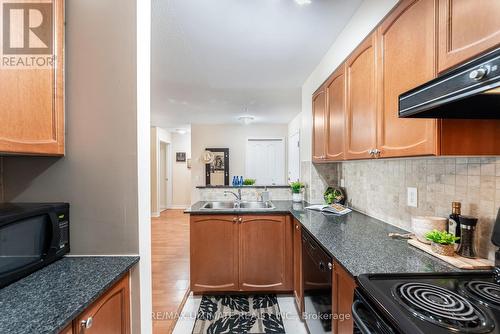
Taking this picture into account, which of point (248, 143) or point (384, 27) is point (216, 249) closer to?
point (384, 27)

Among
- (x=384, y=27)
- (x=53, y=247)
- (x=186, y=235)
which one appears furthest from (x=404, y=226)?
(x=186, y=235)

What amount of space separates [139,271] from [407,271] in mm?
1214

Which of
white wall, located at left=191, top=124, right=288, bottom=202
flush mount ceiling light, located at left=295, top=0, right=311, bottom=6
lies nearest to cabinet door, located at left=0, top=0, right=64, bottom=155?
flush mount ceiling light, located at left=295, top=0, right=311, bottom=6

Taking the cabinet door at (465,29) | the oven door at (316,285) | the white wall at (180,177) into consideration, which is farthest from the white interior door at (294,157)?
the cabinet door at (465,29)

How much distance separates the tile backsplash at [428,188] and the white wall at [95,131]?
159 cm

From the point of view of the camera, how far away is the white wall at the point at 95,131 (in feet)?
3.75

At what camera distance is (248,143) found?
6105 millimetres

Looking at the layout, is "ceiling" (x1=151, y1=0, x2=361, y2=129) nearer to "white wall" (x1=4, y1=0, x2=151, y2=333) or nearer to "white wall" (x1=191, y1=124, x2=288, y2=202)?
"white wall" (x1=4, y1=0, x2=151, y2=333)

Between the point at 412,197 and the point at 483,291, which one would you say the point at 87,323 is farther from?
the point at 412,197

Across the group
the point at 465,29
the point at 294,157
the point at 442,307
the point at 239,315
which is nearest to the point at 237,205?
the point at 239,315

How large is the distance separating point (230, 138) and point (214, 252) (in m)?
4.07

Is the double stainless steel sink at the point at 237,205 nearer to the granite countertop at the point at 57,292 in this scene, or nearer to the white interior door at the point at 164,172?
the granite countertop at the point at 57,292

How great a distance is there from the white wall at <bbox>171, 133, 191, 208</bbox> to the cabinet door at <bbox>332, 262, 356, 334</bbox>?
6.37 m

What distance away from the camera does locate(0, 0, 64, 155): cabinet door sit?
3.03 ft
